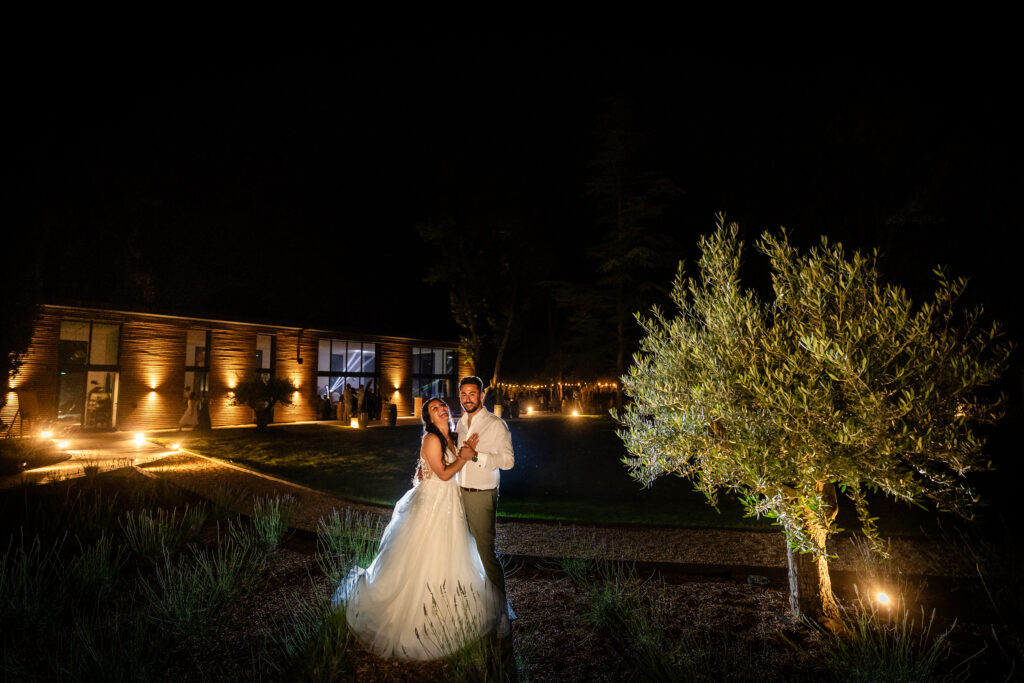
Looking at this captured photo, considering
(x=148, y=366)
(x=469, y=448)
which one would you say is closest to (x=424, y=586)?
(x=469, y=448)

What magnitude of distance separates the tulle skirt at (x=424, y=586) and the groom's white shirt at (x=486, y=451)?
196 millimetres

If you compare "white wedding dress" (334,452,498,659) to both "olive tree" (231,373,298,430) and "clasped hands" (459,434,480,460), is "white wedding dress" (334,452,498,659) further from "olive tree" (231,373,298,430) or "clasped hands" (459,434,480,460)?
"olive tree" (231,373,298,430)

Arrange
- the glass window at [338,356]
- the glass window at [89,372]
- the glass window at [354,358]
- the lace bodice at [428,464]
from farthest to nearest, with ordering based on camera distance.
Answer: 1. the glass window at [354,358]
2. the glass window at [338,356]
3. the glass window at [89,372]
4. the lace bodice at [428,464]

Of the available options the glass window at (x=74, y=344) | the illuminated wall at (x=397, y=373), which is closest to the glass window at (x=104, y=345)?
the glass window at (x=74, y=344)

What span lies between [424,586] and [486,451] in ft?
3.02

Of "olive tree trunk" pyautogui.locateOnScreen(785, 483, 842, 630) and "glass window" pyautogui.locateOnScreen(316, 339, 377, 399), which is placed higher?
"glass window" pyautogui.locateOnScreen(316, 339, 377, 399)

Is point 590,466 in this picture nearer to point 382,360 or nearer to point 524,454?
point 524,454

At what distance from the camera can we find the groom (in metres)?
3.67

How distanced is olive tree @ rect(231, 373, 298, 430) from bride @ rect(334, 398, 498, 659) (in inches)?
640

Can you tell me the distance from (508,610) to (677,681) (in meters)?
1.34

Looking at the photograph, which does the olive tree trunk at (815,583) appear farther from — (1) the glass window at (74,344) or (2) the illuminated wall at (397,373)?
(2) the illuminated wall at (397,373)

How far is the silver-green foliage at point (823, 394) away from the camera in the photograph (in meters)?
3.29

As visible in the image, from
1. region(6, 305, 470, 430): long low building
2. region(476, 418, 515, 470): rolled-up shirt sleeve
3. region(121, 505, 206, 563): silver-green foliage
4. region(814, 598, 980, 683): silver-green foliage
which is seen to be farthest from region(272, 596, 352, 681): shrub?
region(6, 305, 470, 430): long low building

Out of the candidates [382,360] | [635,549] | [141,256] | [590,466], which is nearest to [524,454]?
[590,466]
